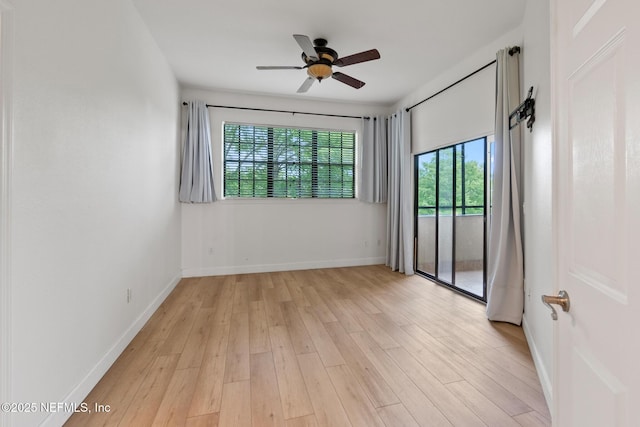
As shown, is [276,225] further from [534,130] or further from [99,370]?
[534,130]

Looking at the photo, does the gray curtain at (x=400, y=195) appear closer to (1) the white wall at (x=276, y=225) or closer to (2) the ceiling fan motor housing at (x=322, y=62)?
(1) the white wall at (x=276, y=225)

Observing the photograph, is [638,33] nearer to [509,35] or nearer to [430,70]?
[509,35]

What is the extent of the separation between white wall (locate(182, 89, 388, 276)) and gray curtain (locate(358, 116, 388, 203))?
207 mm

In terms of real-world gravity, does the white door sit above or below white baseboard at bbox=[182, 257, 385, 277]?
above

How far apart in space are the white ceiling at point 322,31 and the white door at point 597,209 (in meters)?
2.05

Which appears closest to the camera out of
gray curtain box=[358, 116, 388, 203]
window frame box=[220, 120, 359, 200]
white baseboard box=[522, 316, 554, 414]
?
white baseboard box=[522, 316, 554, 414]

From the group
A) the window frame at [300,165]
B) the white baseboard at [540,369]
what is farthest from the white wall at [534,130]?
the window frame at [300,165]

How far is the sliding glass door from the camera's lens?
3.42 meters

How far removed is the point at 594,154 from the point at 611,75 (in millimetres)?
195

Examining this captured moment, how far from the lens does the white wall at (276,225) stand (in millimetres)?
4500

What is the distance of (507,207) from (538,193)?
68 cm

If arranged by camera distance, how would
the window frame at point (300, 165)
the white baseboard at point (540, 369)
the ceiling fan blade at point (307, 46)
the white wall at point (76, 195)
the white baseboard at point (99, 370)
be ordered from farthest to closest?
the window frame at point (300, 165), the ceiling fan blade at point (307, 46), the white baseboard at point (540, 369), the white baseboard at point (99, 370), the white wall at point (76, 195)

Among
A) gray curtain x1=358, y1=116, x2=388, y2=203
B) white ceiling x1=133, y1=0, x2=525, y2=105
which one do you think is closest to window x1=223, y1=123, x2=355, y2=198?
gray curtain x1=358, y1=116, x2=388, y2=203

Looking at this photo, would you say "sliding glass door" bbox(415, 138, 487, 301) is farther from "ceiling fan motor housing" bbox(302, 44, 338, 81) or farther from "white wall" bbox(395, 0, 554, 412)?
"ceiling fan motor housing" bbox(302, 44, 338, 81)
